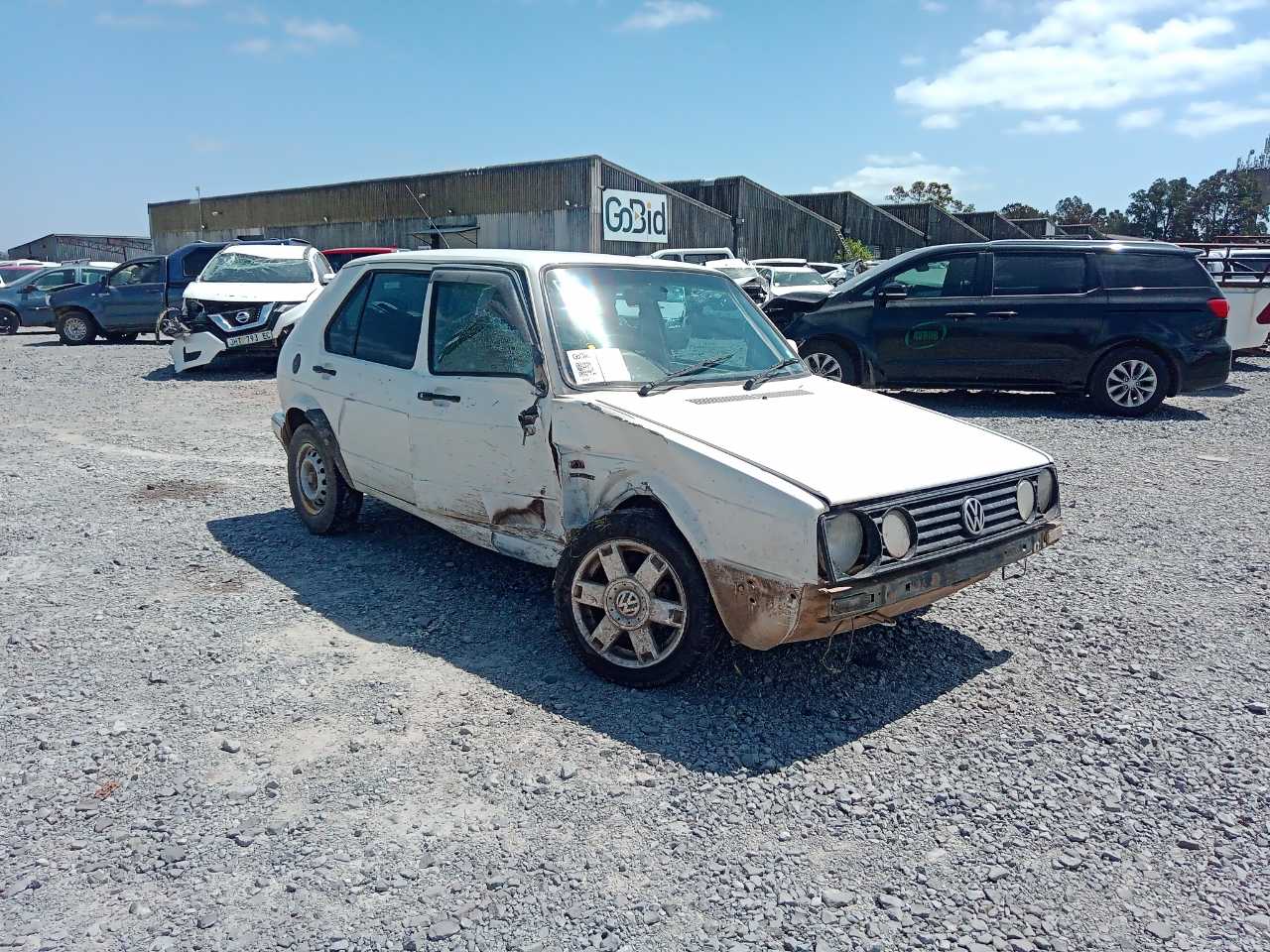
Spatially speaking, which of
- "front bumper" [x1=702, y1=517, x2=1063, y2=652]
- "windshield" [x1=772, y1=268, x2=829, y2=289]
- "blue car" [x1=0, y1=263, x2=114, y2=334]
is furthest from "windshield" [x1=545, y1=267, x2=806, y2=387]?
"blue car" [x1=0, y1=263, x2=114, y2=334]

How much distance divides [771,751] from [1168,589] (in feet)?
9.48

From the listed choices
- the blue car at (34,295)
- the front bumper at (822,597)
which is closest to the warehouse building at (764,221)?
the blue car at (34,295)

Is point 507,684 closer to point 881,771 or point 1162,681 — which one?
point 881,771

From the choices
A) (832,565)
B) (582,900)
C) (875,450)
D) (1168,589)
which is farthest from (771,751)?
(1168,589)

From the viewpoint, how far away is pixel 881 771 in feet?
10.6

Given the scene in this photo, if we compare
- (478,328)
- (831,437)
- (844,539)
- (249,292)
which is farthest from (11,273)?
(844,539)

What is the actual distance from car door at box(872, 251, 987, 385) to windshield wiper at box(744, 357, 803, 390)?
578 centimetres

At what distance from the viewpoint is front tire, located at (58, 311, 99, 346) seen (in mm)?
19297

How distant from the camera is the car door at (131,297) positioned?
1880cm

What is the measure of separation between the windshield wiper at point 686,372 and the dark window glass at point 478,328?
54 cm

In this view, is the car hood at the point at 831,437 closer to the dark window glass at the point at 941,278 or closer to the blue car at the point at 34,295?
the dark window glass at the point at 941,278

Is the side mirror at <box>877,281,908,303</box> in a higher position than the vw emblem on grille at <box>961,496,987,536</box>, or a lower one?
higher

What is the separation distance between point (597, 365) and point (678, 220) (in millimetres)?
31930

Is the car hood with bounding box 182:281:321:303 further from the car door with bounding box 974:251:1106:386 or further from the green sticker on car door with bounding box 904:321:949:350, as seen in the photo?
the car door with bounding box 974:251:1106:386
